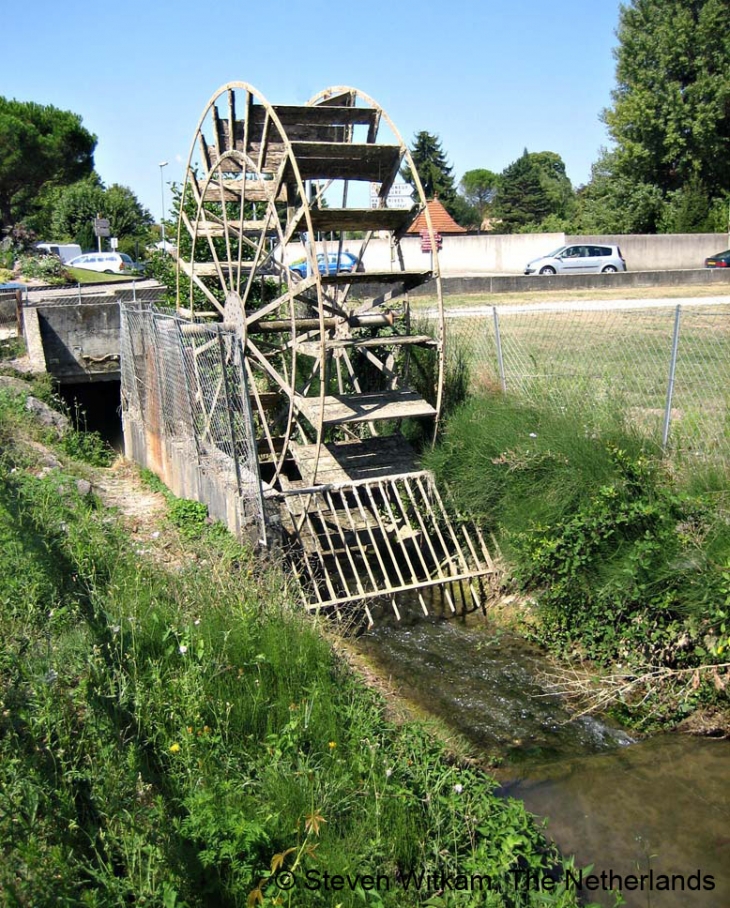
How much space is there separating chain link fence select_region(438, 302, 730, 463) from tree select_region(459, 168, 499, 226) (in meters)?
98.1

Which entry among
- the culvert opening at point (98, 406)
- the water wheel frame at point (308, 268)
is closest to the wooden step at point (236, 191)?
the water wheel frame at point (308, 268)

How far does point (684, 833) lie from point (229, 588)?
9.47 ft

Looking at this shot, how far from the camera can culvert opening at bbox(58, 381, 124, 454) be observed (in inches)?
658

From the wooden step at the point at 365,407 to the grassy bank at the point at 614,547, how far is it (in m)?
0.85

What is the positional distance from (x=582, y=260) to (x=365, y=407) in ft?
77.7

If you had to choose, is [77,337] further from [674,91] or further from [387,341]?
[674,91]

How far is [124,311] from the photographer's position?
11828 mm

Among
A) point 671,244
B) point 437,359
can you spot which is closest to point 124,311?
point 437,359

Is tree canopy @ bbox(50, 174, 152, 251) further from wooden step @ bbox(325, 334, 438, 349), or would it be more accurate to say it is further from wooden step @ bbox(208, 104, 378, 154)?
wooden step @ bbox(325, 334, 438, 349)

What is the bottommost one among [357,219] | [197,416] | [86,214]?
[197,416]

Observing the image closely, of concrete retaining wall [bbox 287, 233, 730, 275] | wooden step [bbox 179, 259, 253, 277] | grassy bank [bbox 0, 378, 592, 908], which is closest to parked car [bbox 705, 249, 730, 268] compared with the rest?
concrete retaining wall [bbox 287, 233, 730, 275]

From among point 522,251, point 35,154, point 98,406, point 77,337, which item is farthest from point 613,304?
point 35,154

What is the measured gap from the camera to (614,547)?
6.40 metres

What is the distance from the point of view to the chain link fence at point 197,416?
7375 millimetres
